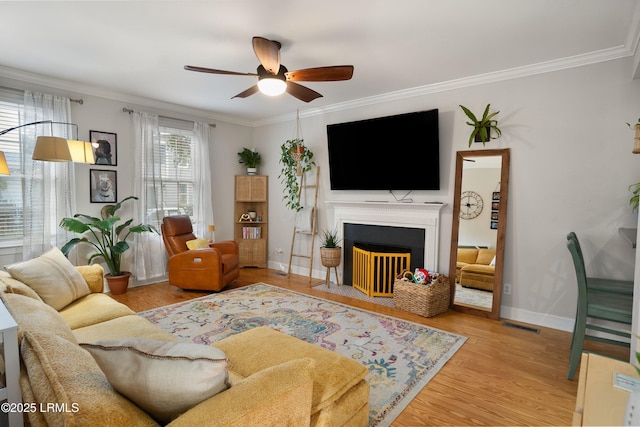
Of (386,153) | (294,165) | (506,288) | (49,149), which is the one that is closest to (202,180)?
(294,165)

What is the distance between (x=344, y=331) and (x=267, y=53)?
2507 millimetres

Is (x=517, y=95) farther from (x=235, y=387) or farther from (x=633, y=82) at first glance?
(x=235, y=387)

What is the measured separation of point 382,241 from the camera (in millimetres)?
4531

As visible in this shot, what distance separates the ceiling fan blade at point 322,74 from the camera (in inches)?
101

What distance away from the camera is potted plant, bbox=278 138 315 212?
201 inches

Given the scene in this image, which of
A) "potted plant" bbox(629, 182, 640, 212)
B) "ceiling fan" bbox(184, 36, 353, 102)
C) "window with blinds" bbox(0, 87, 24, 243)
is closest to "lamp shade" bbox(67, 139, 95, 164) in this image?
"ceiling fan" bbox(184, 36, 353, 102)

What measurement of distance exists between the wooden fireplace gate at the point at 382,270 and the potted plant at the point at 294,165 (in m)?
1.55

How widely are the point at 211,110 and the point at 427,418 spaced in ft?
16.5

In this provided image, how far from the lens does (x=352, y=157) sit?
4648 millimetres

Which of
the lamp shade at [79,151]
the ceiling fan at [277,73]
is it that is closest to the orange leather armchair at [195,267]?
the lamp shade at [79,151]

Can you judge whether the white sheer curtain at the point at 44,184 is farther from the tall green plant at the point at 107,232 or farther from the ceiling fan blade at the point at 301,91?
the ceiling fan blade at the point at 301,91

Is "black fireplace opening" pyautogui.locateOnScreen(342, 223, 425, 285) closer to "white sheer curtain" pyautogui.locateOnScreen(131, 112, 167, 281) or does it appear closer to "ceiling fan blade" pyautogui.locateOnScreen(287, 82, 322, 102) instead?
"ceiling fan blade" pyautogui.locateOnScreen(287, 82, 322, 102)

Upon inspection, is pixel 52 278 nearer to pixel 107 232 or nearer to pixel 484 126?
pixel 107 232

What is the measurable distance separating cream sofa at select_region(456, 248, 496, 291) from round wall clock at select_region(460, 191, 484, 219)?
403 mm
